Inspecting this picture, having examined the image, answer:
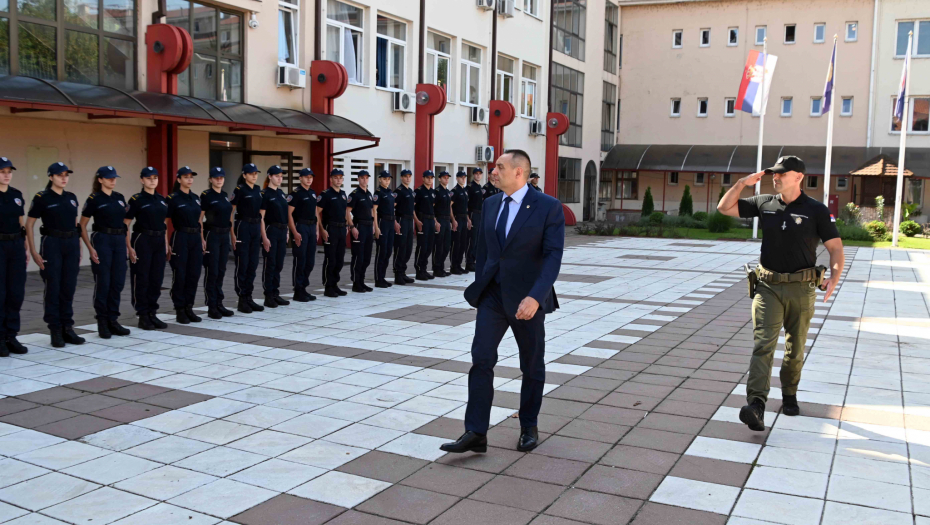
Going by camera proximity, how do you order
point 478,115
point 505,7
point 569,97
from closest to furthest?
point 478,115, point 505,7, point 569,97

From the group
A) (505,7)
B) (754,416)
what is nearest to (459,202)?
(754,416)

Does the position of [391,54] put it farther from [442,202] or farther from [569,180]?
[569,180]

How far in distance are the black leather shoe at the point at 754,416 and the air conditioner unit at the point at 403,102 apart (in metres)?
17.7

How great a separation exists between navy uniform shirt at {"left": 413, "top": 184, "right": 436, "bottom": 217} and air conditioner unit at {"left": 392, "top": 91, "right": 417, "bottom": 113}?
25.9ft

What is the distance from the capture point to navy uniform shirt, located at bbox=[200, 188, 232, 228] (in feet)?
33.7

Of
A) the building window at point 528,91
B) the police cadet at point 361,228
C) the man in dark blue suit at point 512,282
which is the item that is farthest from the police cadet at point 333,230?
the building window at point 528,91

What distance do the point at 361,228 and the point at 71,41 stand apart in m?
6.28

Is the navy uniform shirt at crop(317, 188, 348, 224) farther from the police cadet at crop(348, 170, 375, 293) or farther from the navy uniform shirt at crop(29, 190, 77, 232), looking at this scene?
the navy uniform shirt at crop(29, 190, 77, 232)

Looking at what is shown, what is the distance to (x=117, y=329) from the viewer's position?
29.8 ft

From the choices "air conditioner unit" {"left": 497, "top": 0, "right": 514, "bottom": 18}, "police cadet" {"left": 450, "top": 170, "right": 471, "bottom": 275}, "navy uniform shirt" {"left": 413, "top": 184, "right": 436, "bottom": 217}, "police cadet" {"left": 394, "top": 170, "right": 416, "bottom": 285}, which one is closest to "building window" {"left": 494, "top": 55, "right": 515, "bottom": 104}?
"air conditioner unit" {"left": 497, "top": 0, "right": 514, "bottom": 18}

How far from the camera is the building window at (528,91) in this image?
31.5m

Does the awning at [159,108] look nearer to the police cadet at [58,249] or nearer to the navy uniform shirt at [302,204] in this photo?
the navy uniform shirt at [302,204]

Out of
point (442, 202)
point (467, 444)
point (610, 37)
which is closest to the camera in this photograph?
point (467, 444)

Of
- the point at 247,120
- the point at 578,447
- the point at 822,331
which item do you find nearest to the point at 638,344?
the point at 822,331
